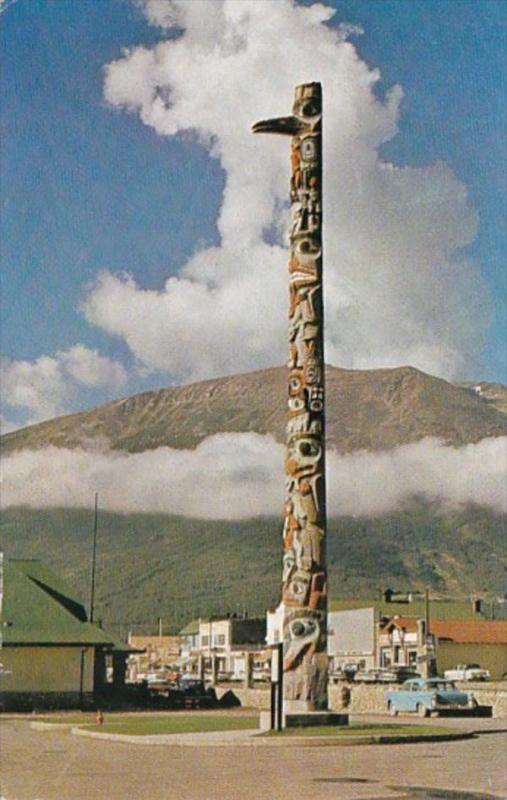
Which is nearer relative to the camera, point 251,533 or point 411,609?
point 411,609

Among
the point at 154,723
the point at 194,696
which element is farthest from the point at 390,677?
the point at 154,723

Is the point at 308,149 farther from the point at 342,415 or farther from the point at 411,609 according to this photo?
the point at 342,415

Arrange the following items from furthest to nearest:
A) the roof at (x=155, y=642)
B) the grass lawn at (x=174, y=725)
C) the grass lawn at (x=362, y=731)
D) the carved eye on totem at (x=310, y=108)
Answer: the roof at (x=155, y=642) → the carved eye on totem at (x=310, y=108) → the grass lawn at (x=174, y=725) → the grass lawn at (x=362, y=731)

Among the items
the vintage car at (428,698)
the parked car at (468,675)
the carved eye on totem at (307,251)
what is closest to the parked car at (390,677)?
the parked car at (468,675)

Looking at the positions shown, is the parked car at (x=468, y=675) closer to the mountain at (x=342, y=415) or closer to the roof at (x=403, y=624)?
the roof at (x=403, y=624)

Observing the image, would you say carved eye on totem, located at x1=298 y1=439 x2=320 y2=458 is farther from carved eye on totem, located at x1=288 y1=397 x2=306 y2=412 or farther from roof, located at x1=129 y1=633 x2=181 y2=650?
roof, located at x1=129 y1=633 x2=181 y2=650

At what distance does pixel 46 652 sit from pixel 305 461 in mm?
17072

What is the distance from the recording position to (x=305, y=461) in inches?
1034

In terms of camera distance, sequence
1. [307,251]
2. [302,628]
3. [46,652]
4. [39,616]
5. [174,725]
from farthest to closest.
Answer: [39,616] < [46,652] < [307,251] < [174,725] < [302,628]

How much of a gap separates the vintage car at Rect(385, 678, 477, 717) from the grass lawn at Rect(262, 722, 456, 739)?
6.54m

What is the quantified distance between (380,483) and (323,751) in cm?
17920

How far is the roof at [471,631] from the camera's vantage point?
2379 inches

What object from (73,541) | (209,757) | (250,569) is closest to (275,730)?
(209,757)

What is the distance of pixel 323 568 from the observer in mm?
26266
